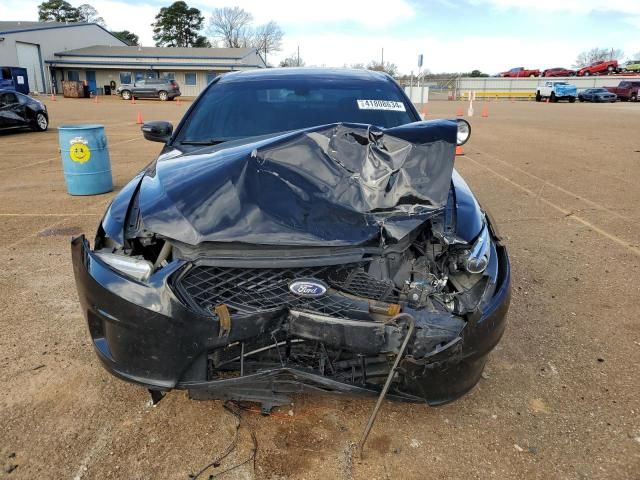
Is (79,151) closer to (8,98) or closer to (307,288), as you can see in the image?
(307,288)

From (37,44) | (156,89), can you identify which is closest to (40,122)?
(156,89)

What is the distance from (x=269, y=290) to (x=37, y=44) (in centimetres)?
5877

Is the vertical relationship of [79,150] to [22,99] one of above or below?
below

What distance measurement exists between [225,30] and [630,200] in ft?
298

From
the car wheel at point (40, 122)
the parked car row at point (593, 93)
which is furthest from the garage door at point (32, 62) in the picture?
the parked car row at point (593, 93)

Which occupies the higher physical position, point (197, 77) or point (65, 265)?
point (197, 77)

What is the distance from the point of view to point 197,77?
50875 mm

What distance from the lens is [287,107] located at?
3.83 meters

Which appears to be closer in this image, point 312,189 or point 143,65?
point 312,189

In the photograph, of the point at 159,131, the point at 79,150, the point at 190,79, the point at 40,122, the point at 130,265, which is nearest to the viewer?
the point at 130,265

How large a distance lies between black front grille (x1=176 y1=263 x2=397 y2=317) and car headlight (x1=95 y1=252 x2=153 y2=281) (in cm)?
18

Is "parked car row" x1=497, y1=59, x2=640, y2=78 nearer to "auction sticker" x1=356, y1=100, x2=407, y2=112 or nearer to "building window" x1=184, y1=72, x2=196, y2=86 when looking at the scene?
"building window" x1=184, y1=72, x2=196, y2=86

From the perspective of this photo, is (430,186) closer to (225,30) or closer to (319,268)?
(319,268)

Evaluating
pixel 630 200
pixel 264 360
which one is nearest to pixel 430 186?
pixel 264 360
